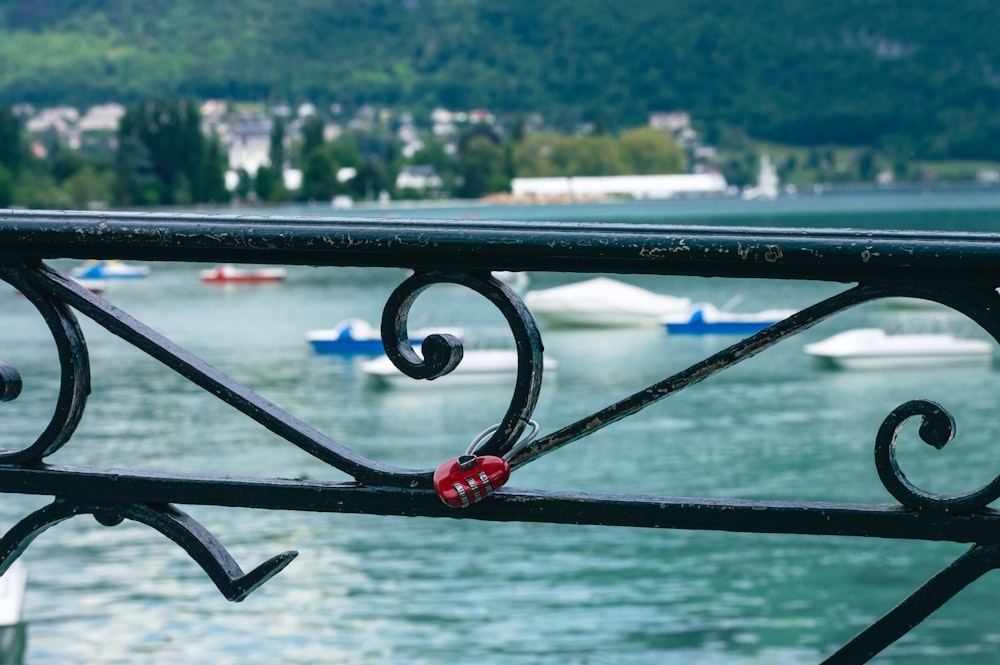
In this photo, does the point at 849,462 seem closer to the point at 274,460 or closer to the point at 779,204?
the point at 274,460

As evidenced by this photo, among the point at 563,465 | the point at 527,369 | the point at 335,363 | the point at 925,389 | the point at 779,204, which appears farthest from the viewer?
the point at 779,204

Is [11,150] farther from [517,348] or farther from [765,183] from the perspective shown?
[517,348]

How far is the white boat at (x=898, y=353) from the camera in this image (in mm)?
36125

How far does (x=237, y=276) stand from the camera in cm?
7612

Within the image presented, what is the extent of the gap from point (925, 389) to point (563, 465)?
1372 cm

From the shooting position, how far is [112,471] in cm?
158

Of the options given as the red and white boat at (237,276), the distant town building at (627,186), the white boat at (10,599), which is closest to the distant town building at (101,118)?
the distant town building at (627,186)

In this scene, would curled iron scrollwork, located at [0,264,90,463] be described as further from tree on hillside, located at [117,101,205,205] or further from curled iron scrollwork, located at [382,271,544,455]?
tree on hillside, located at [117,101,205,205]

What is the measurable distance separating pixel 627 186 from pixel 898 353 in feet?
371

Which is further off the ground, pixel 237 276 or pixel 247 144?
pixel 247 144

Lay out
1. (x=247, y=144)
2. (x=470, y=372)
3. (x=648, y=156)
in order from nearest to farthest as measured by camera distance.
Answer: (x=470, y=372)
(x=648, y=156)
(x=247, y=144)

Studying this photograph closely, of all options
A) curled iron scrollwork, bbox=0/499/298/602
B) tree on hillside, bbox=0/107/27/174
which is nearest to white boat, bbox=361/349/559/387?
curled iron scrollwork, bbox=0/499/298/602

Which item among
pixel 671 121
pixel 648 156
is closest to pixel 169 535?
pixel 648 156

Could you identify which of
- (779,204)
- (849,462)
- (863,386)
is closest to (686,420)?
(849,462)
